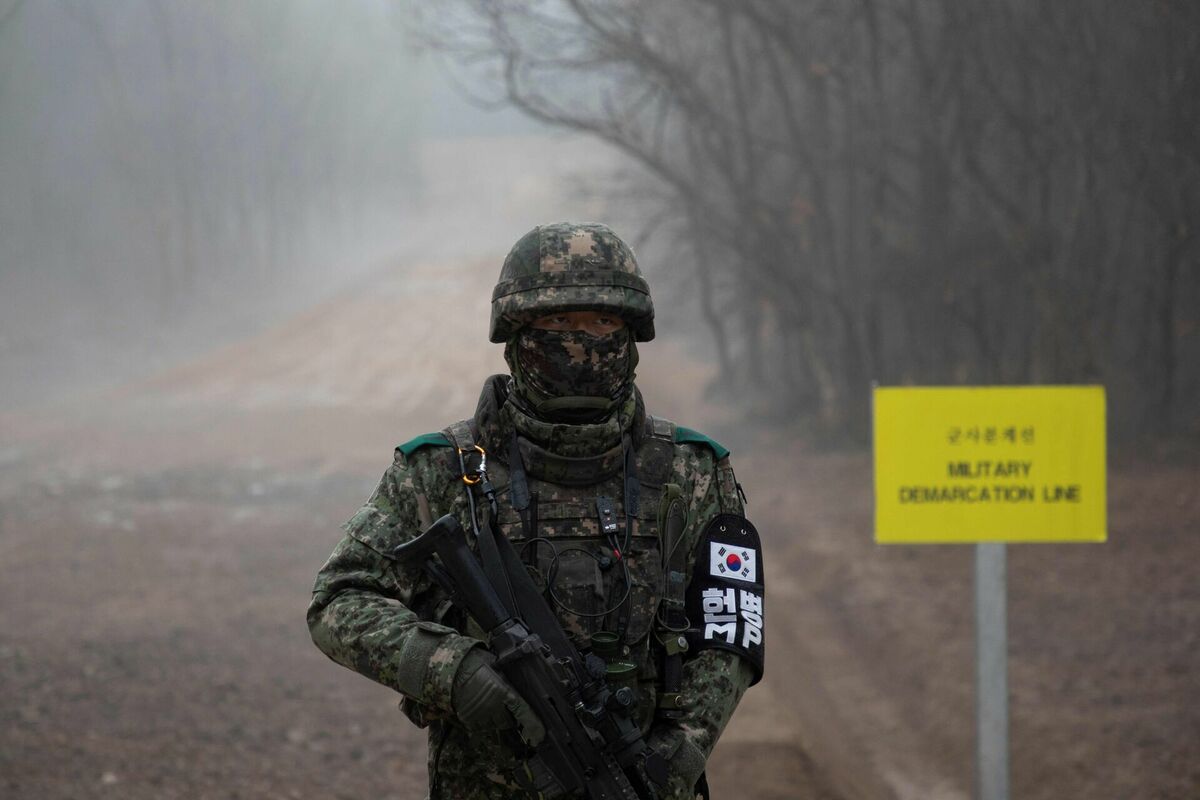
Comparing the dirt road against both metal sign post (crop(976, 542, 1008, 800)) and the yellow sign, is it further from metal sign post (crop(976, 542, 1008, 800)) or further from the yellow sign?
the yellow sign

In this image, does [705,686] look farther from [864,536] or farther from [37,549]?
[37,549]

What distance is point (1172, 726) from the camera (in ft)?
19.9

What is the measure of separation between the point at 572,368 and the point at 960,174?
14.6 meters

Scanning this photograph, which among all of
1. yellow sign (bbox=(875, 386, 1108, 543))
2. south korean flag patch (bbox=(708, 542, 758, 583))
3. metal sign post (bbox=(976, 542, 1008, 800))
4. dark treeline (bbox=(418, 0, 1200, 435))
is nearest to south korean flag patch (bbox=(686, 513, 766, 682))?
south korean flag patch (bbox=(708, 542, 758, 583))

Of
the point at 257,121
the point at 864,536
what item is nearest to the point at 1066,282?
the point at 864,536

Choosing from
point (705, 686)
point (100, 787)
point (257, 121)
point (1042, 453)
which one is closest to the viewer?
point (705, 686)

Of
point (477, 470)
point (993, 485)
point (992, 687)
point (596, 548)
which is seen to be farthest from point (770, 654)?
point (477, 470)

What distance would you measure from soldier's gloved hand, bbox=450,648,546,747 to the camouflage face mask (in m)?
0.65

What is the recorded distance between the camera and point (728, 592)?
8.57 feet

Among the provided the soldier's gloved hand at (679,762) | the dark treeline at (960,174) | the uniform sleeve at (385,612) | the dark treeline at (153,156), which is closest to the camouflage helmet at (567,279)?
the uniform sleeve at (385,612)

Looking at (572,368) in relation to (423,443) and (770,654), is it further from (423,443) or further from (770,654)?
(770,654)

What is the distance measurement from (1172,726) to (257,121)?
46.5 metres

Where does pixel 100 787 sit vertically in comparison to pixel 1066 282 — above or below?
below

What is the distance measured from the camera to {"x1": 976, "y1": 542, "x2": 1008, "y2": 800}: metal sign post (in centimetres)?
462
